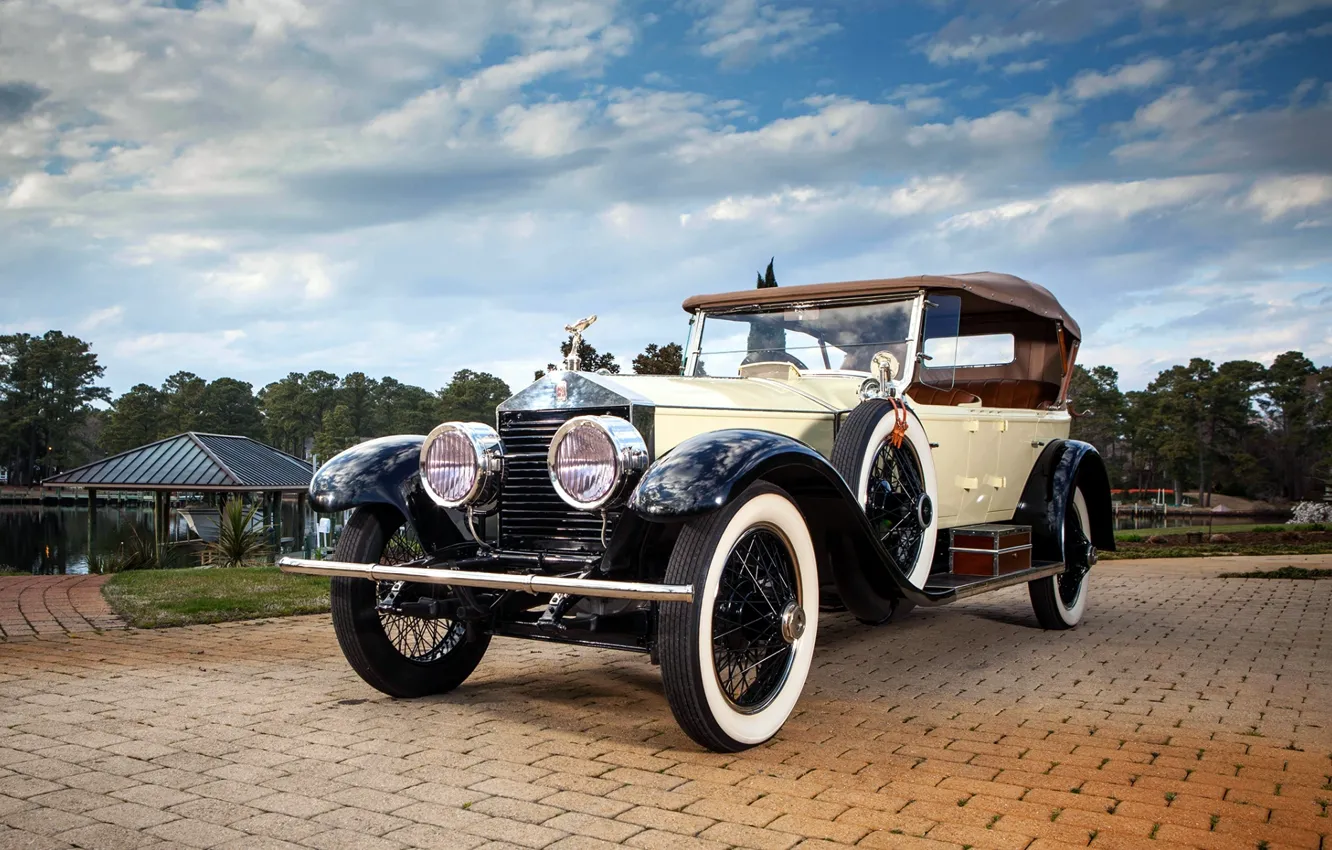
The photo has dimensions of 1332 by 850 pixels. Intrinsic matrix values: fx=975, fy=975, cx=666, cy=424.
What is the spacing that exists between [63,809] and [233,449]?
24692 millimetres

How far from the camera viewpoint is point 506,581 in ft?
11.7

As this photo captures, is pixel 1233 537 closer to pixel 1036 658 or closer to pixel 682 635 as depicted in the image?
pixel 1036 658

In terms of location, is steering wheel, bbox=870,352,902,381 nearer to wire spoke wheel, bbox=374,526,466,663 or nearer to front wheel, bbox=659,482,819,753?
front wheel, bbox=659,482,819,753

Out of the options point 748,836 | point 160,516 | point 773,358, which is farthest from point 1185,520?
point 748,836

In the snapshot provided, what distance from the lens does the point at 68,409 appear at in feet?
217

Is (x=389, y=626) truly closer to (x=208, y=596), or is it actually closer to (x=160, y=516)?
(x=208, y=596)

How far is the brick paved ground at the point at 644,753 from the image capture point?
282 cm

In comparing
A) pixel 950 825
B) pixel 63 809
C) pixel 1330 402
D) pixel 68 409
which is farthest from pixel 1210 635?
pixel 68 409

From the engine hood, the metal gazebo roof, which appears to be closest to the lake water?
the metal gazebo roof

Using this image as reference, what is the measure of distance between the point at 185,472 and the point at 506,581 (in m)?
22.8

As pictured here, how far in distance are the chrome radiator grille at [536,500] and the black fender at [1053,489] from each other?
3528mm

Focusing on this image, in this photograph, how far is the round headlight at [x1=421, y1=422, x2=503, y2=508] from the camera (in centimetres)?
423

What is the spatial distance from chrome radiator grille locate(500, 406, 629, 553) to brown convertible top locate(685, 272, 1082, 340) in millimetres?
2216

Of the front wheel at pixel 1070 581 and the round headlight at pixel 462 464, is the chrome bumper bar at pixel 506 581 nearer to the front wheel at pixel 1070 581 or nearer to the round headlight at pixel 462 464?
the round headlight at pixel 462 464
